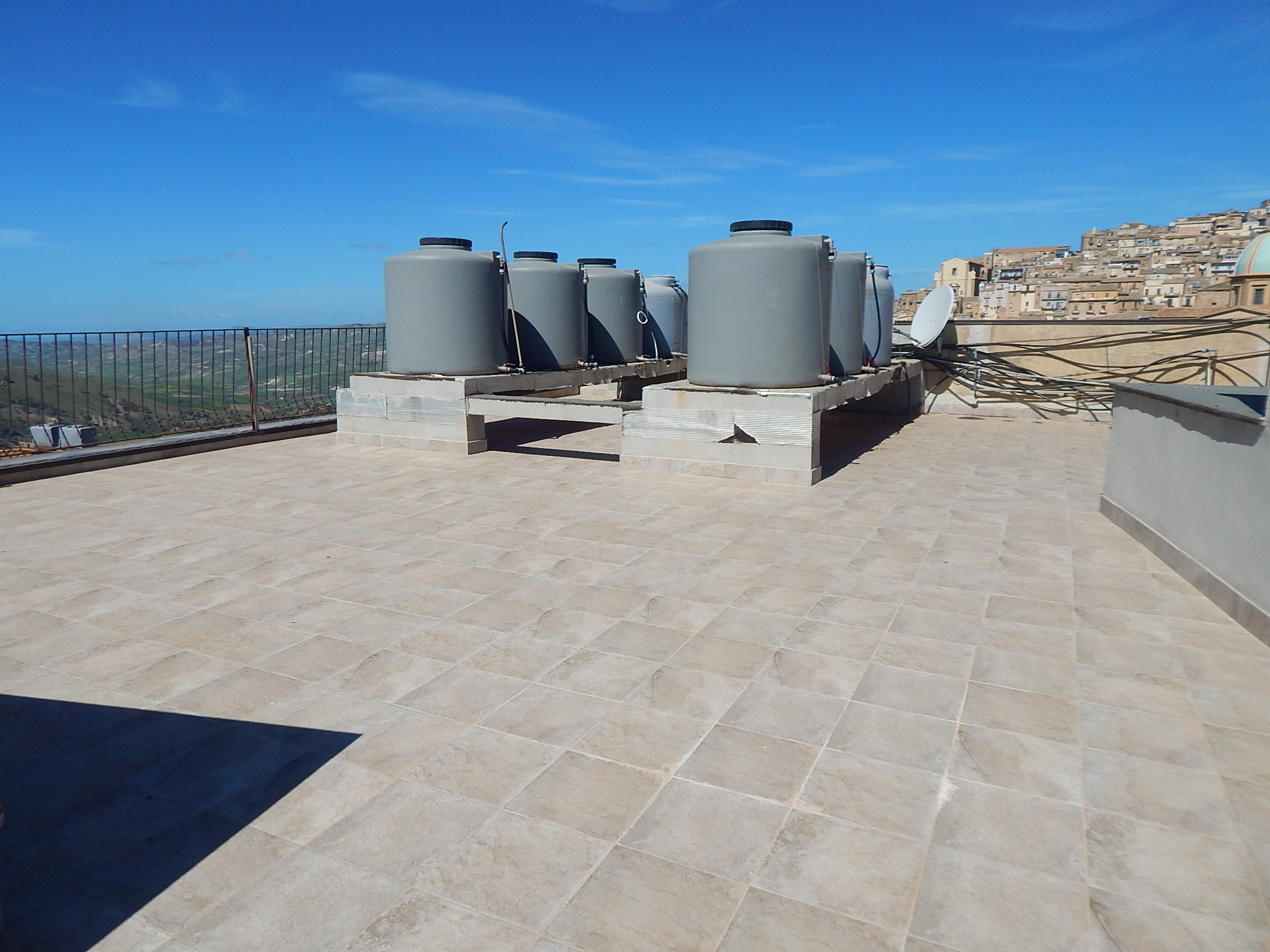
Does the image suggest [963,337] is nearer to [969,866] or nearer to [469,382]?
[469,382]

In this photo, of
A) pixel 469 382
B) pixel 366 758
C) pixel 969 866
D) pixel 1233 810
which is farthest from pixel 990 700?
pixel 469 382

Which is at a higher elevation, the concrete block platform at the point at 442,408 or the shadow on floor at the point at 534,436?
the concrete block platform at the point at 442,408

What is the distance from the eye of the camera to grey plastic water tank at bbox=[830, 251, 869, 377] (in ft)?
36.5

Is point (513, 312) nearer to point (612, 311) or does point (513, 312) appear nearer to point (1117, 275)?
point (612, 311)

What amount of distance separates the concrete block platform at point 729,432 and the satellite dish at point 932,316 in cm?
551

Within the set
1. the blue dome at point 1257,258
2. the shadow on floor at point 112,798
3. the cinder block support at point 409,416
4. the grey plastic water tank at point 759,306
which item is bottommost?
the shadow on floor at point 112,798

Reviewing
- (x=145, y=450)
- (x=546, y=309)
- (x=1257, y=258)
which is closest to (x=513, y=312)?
(x=546, y=309)

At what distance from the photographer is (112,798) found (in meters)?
3.00

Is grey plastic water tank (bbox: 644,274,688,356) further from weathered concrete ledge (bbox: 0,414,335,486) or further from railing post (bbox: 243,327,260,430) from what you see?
railing post (bbox: 243,327,260,430)

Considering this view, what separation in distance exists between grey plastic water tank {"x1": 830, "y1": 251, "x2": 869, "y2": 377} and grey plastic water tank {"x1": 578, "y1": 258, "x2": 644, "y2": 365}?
3.59m

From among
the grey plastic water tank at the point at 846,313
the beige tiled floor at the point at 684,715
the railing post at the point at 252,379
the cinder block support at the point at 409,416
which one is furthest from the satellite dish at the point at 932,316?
the railing post at the point at 252,379

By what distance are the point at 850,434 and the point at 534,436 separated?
4704 mm

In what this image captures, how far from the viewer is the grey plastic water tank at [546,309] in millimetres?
11578

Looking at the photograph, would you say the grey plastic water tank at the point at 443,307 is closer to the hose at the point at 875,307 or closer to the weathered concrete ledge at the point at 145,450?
the weathered concrete ledge at the point at 145,450
